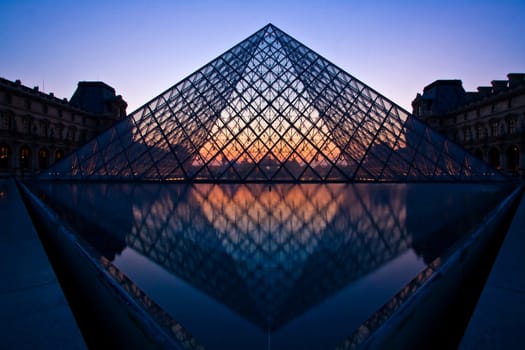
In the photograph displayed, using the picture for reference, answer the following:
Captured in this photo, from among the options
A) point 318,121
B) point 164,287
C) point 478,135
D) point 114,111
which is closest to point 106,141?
point 318,121

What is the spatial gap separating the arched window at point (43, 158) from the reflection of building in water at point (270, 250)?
3749cm

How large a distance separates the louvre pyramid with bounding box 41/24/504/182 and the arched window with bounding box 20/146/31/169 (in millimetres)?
19485

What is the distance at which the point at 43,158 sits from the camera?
119 feet

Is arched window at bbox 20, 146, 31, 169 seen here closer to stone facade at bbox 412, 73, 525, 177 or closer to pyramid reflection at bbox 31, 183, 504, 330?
pyramid reflection at bbox 31, 183, 504, 330

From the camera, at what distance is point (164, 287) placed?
2541 mm

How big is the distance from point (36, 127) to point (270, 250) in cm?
4078

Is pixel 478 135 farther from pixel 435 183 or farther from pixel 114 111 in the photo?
pixel 114 111

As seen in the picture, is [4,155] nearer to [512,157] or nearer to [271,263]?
[271,263]

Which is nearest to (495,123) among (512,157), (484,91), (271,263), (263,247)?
(512,157)

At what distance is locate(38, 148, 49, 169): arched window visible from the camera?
1399 inches

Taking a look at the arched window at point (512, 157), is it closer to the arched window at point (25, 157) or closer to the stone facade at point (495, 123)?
the stone facade at point (495, 123)

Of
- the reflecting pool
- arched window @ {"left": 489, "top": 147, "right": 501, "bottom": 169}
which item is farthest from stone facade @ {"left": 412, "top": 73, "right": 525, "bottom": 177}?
the reflecting pool

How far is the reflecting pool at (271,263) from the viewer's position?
193cm

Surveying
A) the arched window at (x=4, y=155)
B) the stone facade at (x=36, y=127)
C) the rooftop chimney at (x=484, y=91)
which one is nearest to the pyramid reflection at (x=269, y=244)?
the stone facade at (x=36, y=127)
